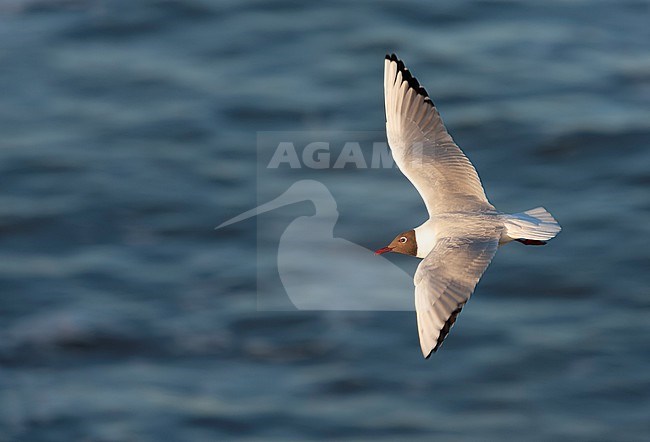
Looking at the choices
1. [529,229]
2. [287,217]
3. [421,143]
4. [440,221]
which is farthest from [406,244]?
[287,217]

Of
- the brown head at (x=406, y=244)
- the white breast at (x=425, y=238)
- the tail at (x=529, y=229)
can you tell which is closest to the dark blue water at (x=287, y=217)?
the brown head at (x=406, y=244)

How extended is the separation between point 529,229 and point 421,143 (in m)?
1.44

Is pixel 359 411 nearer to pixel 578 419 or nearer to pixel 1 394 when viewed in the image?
pixel 578 419

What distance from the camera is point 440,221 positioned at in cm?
1020

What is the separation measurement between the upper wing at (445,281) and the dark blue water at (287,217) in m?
10.5

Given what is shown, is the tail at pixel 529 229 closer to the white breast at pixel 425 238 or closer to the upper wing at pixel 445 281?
the upper wing at pixel 445 281

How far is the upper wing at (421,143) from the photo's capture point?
10820 mm

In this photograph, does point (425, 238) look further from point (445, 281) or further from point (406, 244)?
point (445, 281)

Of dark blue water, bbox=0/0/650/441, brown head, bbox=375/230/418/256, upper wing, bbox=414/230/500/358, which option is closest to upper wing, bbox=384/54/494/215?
brown head, bbox=375/230/418/256

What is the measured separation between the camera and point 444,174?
10.9 meters

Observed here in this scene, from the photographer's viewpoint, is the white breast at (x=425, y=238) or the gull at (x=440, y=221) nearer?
the gull at (x=440, y=221)

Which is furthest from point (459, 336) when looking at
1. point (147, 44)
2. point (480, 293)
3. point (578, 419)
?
point (147, 44)

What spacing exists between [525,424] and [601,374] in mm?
1539

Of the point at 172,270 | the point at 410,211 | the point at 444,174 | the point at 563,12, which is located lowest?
the point at 172,270
